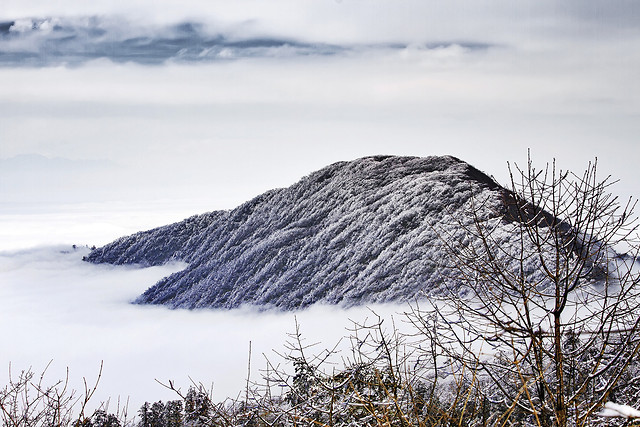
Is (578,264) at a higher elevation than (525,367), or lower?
higher

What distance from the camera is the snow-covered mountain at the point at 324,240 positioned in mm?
33428

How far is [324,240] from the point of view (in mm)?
39375

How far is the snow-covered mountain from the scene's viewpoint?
3343cm

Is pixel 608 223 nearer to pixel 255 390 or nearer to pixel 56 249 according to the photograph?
pixel 255 390

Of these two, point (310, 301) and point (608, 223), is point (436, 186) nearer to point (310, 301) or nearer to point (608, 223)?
point (310, 301)

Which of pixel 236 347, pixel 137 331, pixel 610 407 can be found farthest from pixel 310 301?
pixel 610 407

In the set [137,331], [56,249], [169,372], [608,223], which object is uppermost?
[56,249]

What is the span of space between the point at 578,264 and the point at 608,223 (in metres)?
0.48

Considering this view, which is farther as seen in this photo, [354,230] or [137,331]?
[137,331]

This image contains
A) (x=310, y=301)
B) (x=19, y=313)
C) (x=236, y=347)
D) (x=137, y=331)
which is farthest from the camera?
(x=19, y=313)

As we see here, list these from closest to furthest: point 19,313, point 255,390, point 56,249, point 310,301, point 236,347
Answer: point 255,390, point 310,301, point 236,347, point 56,249, point 19,313

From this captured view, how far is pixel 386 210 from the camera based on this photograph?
126ft

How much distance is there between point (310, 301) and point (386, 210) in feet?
27.3

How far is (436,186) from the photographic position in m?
38.0
